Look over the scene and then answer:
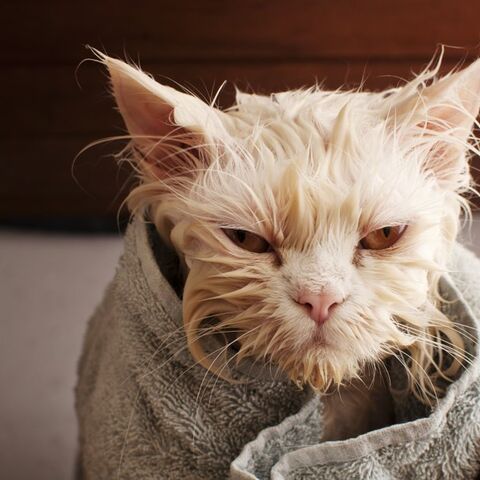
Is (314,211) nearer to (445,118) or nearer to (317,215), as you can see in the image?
(317,215)

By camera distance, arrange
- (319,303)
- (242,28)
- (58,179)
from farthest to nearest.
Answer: (58,179) < (242,28) < (319,303)

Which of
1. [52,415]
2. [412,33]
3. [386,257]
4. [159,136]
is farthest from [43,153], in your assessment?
[386,257]

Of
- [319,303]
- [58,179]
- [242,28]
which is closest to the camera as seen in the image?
[319,303]

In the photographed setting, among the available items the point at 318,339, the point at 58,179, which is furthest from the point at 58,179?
the point at 318,339

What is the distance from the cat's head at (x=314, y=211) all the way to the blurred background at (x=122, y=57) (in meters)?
0.57

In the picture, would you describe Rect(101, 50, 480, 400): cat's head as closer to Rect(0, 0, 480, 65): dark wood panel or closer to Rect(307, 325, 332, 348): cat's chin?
Rect(307, 325, 332, 348): cat's chin

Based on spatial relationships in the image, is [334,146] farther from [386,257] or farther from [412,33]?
[412,33]

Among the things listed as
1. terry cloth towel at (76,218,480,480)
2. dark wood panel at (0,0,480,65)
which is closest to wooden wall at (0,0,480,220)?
dark wood panel at (0,0,480,65)

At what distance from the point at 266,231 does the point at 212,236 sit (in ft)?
0.13

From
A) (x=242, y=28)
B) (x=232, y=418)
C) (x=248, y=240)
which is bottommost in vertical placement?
(x=232, y=418)

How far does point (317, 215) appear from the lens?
0.48 meters

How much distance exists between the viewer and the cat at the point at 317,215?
1.58 ft

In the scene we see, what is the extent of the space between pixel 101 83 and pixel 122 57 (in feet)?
0.19

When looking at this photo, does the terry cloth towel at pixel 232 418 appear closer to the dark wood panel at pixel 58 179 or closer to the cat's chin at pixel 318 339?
the cat's chin at pixel 318 339
